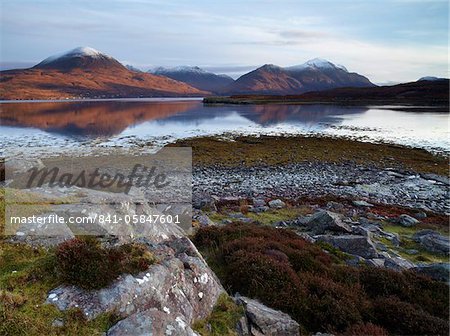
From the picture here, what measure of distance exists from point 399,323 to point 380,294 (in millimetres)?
1316

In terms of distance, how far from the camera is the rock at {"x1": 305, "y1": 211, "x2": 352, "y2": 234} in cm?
1461

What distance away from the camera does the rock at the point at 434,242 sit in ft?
45.7

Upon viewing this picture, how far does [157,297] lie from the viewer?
6223 millimetres

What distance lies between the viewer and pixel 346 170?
102ft

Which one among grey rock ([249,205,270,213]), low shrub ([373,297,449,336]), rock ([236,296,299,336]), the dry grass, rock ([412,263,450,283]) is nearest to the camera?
rock ([236,296,299,336])

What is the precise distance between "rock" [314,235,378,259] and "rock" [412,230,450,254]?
3.52 metres

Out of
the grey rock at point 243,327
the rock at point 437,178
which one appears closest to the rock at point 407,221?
the rock at point 437,178

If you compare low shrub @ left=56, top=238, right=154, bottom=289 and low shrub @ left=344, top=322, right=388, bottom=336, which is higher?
low shrub @ left=56, top=238, right=154, bottom=289

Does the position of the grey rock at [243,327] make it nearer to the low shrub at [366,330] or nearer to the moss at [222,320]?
the moss at [222,320]

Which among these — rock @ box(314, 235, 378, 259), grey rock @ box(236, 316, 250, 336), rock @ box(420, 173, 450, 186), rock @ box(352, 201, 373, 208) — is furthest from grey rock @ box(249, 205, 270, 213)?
rock @ box(420, 173, 450, 186)

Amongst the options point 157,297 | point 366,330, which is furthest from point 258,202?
point 157,297

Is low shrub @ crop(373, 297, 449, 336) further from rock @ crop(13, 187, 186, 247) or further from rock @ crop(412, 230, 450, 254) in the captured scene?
rock @ crop(412, 230, 450, 254)

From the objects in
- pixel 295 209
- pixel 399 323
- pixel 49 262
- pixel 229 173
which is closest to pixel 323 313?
pixel 399 323

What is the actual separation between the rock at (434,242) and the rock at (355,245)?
3.52 metres
